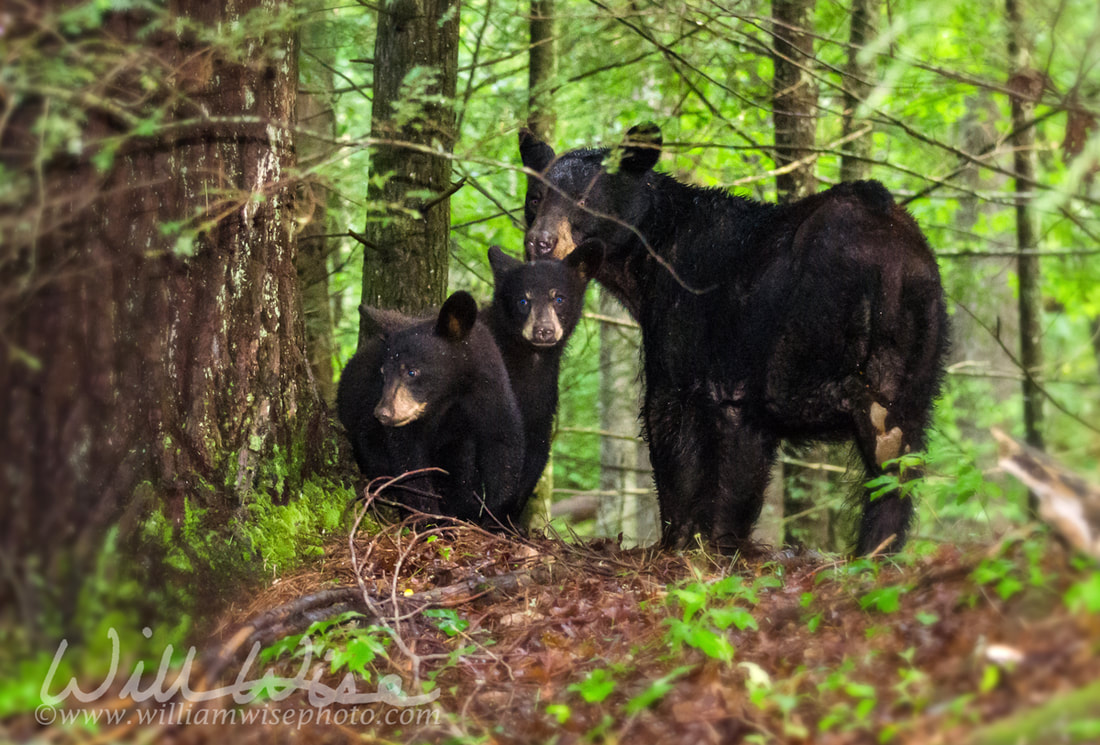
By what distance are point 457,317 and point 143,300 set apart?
80.9 inches

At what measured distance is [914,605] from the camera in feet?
10.1

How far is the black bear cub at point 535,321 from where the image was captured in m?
6.17

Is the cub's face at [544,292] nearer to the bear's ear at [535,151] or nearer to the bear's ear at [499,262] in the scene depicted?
the bear's ear at [499,262]

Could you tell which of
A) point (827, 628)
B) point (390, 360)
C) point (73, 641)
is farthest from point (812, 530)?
point (73, 641)

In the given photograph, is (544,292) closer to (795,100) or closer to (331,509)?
(331,509)

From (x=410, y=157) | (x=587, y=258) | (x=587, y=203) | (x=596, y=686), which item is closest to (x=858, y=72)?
(x=587, y=203)

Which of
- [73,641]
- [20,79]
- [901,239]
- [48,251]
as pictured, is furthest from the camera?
[901,239]

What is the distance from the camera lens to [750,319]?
Result: 5594 millimetres

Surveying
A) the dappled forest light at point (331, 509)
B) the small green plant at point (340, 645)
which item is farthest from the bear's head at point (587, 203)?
the small green plant at point (340, 645)

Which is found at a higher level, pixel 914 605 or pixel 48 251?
pixel 48 251

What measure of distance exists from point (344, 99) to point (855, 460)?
786 centimetres

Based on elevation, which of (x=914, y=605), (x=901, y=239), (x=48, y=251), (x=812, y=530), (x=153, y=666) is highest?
(x=901, y=239)

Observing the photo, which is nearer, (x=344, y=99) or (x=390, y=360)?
(x=390, y=360)

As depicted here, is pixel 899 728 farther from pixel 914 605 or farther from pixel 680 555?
pixel 680 555
